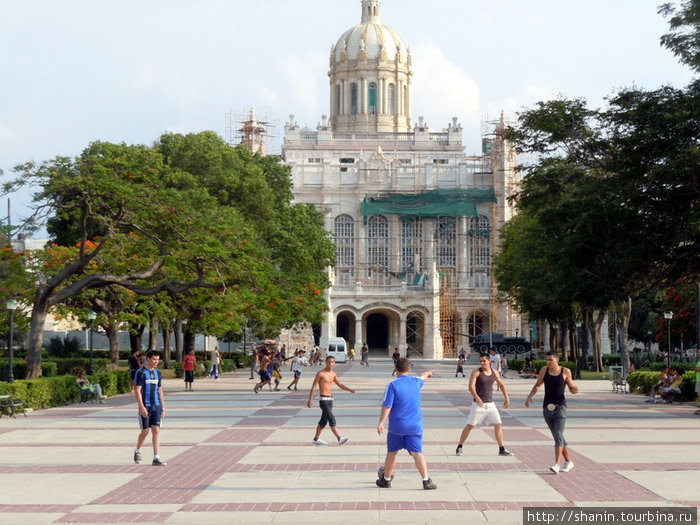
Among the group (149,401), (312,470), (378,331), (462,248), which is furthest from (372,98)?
(312,470)

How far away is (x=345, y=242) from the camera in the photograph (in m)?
106

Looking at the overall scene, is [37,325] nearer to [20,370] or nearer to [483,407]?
[20,370]

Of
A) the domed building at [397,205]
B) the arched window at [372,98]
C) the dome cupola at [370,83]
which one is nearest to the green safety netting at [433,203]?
the domed building at [397,205]

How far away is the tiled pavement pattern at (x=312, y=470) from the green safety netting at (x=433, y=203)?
7828cm

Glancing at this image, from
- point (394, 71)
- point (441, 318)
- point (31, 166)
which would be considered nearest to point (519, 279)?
point (31, 166)

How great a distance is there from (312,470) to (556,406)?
355 cm

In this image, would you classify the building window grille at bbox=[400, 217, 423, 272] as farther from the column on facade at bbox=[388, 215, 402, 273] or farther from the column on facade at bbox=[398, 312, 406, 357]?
the column on facade at bbox=[398, 312, 406, 357]

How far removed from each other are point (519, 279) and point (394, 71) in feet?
214

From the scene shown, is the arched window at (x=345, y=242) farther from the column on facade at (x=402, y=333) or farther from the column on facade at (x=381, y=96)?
the column on facade at (x=381, y=96)

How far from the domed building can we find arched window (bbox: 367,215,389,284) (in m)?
0.10

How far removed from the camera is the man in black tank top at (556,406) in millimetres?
14695

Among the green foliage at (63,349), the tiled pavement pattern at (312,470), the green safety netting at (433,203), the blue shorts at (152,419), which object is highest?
the green safety netting at (433,203)

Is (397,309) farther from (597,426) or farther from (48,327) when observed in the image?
(597,426)

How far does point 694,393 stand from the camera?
100 ft
